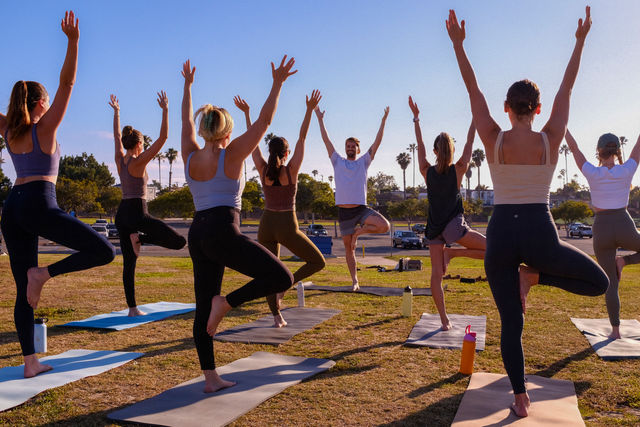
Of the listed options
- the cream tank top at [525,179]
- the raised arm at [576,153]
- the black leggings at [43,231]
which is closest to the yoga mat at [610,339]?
the raised arm at [576,153]

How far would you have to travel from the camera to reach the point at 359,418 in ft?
11.6

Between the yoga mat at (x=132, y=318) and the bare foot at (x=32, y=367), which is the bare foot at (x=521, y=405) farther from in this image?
the yoga mat at (x=132, y=318)

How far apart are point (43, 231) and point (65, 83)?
121 centimetres

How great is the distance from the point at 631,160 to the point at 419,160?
2344mm

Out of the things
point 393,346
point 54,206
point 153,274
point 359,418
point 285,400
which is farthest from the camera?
point 153,274

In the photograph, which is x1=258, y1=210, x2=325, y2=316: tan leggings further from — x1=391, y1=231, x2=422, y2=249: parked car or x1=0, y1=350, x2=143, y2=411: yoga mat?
x1=391, y1=231, x2=422, y2=249: parked car

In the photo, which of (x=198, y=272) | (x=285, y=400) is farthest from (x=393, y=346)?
(x=198, y=272)

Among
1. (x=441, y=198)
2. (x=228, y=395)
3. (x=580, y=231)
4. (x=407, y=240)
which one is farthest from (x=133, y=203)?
(x=580, y=231)

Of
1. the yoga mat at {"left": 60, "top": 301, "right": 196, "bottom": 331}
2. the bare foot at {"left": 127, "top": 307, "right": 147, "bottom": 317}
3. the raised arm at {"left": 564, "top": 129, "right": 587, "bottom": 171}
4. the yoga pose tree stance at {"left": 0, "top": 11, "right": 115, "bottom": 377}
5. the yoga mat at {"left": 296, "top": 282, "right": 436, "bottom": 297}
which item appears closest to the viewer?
the yoga pose tree stance at {"left": 0, "top": 11, "right": 115, "bottom": 377}

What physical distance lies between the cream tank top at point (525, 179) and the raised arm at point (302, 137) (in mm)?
2656

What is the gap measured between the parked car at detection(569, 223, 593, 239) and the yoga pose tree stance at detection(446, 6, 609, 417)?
5845 centimetres

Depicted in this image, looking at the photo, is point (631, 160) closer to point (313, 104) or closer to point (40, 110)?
point (313, 104)

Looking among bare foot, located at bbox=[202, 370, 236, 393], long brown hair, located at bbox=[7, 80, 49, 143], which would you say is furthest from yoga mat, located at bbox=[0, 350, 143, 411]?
long brown hair, located at bbox=[7, 80, 49, 143]

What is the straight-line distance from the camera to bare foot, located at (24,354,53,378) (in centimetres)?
437
